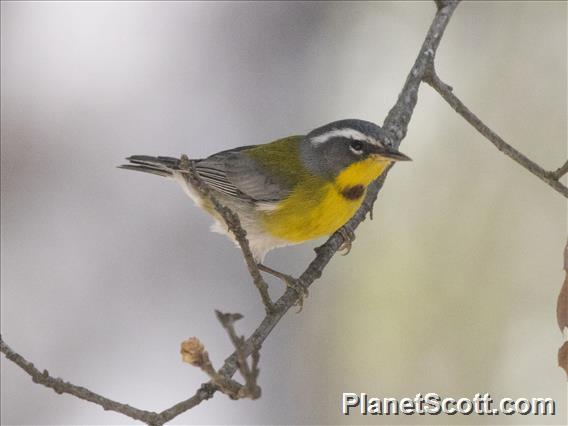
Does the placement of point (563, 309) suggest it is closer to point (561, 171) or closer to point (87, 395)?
point (561, 171)

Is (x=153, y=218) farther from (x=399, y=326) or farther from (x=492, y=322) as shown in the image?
(x=492, y=322)

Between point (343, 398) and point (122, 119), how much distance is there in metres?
4.25

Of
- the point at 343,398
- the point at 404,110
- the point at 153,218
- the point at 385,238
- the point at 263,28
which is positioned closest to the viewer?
the point at 404,110

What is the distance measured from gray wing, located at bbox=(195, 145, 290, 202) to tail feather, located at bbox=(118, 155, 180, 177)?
218 mm

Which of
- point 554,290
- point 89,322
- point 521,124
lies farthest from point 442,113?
point 89,322

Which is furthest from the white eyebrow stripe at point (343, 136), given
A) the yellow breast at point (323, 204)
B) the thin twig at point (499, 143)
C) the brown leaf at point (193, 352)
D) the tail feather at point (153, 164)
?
the brown leaf at point (193, 352)

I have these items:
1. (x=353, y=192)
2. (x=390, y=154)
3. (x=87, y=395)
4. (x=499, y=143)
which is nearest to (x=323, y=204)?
(x=353, y=192)

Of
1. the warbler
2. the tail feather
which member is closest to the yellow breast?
the warbler

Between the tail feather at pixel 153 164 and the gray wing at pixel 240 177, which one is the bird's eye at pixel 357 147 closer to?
the gray wing at pixel 240 177

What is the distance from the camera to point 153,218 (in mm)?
8898

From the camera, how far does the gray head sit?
5.16 meters

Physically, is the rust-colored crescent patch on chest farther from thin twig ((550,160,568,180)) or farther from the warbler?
thin twig ((550,160,568,180))

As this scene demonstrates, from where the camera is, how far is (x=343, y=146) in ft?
18.0

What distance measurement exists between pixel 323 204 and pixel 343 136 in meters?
0.50
